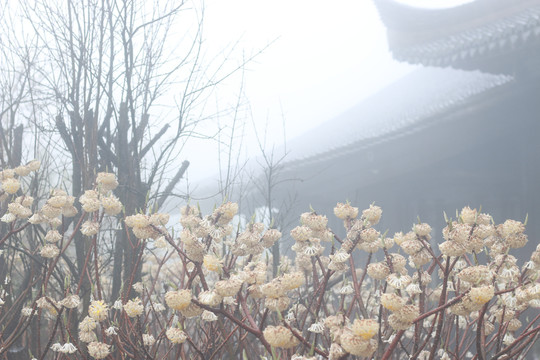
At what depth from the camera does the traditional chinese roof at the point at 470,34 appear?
4.47 m

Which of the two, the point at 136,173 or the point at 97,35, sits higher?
the point at 97,35

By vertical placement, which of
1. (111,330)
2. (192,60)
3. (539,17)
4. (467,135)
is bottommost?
(111,330)

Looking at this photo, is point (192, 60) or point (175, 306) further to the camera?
point (192, 60)

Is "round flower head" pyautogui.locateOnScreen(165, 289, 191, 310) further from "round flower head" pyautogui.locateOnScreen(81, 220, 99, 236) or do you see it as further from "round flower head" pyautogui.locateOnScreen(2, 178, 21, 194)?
"round flower head" pyautogui.locateOnScreen(2, 178, 21, 194)

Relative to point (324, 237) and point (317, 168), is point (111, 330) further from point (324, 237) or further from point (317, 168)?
point (317, 168)

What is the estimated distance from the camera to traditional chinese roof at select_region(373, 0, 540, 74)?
14.7 ft

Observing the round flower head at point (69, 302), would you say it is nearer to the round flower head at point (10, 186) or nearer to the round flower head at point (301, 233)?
the round flower head at point (10, 186)

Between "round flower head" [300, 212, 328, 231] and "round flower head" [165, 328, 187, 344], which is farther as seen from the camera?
"round flower head" [300, 212, 328, 231]

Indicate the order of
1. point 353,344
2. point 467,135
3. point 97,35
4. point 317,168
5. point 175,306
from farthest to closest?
1. point 317,168
2. point 467,135
3. point 97,35
4. point 175,306
5. point 353,344

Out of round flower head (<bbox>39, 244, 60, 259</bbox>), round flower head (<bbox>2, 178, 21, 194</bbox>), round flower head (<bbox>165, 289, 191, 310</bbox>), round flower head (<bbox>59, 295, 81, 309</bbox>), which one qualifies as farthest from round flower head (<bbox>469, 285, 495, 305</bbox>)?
round flower head (<bbox>2, 178, 21, 194</bbox>)

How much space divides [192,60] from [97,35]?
1.62ft

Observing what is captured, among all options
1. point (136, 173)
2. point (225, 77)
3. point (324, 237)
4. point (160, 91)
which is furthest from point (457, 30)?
point (324, 237)

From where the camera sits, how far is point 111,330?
114 cm

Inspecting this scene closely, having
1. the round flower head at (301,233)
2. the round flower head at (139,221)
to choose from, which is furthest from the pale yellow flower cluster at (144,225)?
the round flower head at (301,233)
